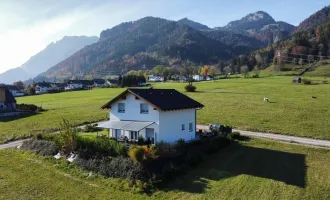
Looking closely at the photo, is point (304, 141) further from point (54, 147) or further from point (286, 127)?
point (54, 147)

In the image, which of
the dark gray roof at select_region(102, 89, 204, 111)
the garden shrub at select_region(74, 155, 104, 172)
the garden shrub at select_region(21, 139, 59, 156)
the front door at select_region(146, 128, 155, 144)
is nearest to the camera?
the garden shrub at select_region(74, 155, 104, 172)

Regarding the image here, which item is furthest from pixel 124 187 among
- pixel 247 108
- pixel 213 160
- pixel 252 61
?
pixel 252 61

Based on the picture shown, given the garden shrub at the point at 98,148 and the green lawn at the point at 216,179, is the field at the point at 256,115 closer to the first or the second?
the green lawn at the point at 216,179

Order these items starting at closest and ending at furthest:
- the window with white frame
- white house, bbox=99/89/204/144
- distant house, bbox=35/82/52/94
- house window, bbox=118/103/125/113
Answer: white house, bbox=99/89/204/144 < the window with white frame < house window, bbox=118/103/125/113 < distant house, bbox=35/82/52/94

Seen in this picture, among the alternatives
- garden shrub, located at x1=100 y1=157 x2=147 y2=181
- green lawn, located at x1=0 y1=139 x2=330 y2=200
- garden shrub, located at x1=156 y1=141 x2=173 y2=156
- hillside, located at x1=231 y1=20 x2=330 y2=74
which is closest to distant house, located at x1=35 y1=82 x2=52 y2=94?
hillside, located at x1=231 y1=20 x2=330 y2=74

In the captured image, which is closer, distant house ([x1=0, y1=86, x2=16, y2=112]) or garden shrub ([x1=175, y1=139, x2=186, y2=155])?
garden shrub ([x1=175, y1=139, x2=186, y2=155])

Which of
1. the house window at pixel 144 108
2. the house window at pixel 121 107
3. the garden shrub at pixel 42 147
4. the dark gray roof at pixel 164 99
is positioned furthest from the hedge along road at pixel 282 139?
the house window at pixel 144 108

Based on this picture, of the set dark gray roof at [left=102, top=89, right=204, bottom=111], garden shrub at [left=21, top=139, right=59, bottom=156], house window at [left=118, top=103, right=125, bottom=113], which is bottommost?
garden shrub at [left=21, top=139, right=59, bottom=156]

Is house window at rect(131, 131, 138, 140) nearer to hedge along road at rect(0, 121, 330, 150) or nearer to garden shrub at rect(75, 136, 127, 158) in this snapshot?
garden shrub at rect(75, 136, 127, 158)
